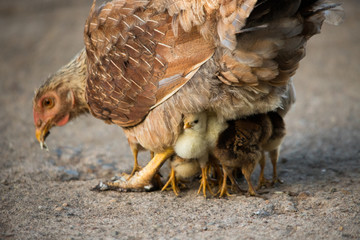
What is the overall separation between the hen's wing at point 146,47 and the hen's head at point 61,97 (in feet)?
1.20

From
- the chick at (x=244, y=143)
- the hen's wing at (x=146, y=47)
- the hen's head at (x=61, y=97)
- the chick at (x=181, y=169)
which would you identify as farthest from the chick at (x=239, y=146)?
the hen's head at (x=61, y=97)

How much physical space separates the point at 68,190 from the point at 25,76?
4.77 meters

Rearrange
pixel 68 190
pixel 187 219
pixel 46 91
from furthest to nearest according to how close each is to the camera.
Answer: pixel 46 91
pixel 68 190
pixel 187 219

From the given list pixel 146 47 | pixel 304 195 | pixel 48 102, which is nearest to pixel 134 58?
pixel 146 47

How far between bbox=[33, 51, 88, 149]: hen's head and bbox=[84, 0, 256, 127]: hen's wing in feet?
1.20

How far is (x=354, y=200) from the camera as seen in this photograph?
3.39m

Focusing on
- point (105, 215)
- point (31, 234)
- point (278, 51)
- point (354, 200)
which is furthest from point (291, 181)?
point (31, 234)

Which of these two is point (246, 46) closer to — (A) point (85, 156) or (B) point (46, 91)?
(B) point (46, 91)

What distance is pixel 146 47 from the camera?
3.32 meters

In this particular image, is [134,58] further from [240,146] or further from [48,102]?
[48,102]

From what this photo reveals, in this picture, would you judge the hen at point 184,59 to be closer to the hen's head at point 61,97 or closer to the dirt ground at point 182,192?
the hen's head at point 61,97

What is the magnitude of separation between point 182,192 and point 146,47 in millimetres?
1374

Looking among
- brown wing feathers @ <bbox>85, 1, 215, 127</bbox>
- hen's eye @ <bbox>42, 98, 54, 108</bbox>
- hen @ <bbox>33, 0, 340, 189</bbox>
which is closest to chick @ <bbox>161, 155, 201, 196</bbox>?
hen @ <bbox>33, 0, 340, 189</bbox>

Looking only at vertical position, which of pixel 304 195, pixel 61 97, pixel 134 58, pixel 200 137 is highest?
pixel 134 58
